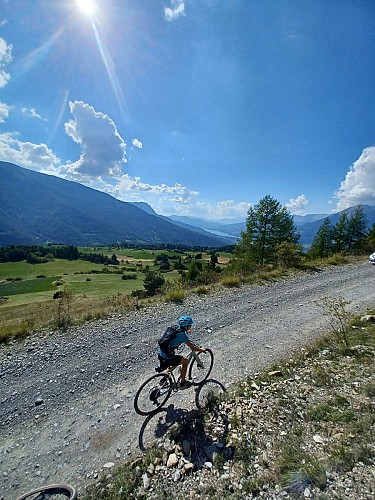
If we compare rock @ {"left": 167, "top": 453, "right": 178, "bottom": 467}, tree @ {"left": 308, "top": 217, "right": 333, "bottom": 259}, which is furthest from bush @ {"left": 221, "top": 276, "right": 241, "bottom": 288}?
tree @ {"left": 308, "top": 217, "right": 333, "bottom": 259}

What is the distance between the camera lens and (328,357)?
6.41 m

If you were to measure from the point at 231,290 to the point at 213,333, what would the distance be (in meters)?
5.60

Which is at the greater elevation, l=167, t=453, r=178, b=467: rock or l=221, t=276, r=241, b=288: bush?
l=221, t=276, r=241, b=288: bush

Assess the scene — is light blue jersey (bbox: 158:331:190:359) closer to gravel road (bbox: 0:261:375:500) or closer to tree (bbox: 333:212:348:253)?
gravel road (bbox: 0:261:375:500)

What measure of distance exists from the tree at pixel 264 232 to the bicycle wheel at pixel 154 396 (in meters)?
24.9

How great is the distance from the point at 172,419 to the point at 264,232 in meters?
27.4

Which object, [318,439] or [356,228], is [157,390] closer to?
[318,439]

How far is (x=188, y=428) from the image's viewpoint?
4.68 m

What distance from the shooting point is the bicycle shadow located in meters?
4.25

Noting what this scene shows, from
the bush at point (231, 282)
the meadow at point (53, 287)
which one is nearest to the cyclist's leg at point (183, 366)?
the meadow at point (53, 287)

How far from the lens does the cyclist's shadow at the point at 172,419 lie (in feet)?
15.1

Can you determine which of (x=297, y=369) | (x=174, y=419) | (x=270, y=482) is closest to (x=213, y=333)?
(x=297, y=369)

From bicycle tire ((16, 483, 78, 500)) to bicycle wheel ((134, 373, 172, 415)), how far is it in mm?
1571

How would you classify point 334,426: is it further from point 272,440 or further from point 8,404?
point 8,404
